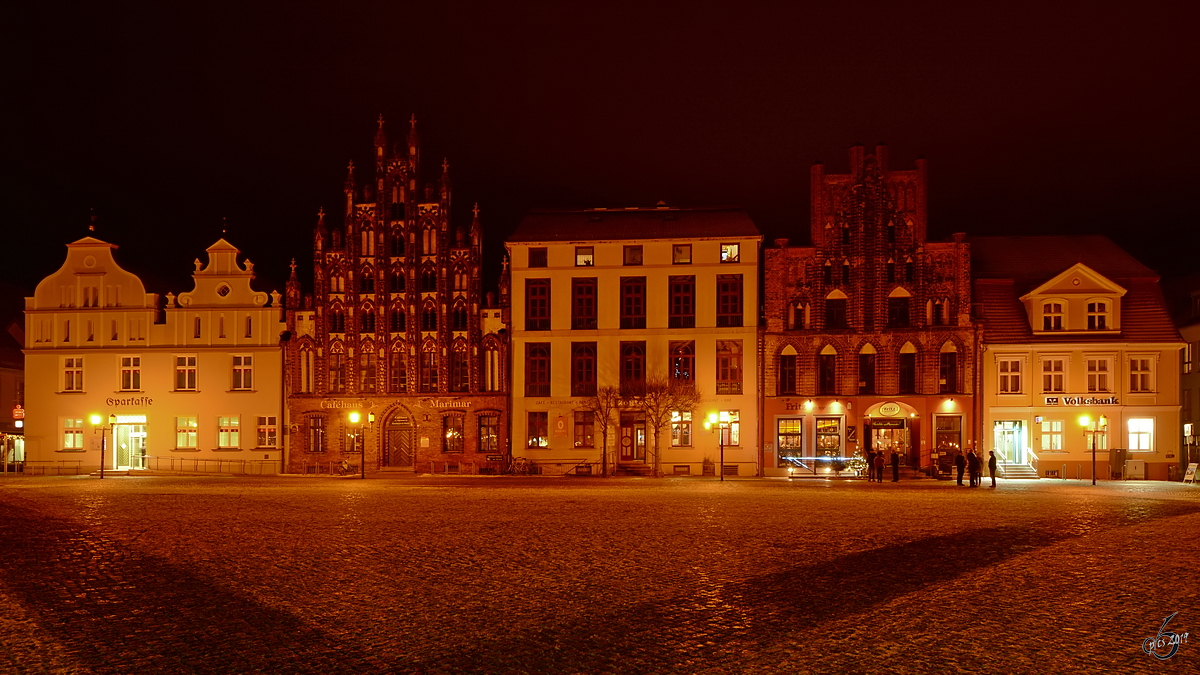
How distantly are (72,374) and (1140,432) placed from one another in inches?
2191

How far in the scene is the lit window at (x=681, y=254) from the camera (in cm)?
5897

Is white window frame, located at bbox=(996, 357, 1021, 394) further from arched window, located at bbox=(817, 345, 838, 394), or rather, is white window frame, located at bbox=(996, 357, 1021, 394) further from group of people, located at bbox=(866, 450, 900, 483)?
group of people, located at bbox=(866, 450, 900, 483)

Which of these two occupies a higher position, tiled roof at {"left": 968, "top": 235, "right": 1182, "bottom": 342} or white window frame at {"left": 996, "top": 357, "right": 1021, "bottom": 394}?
tiled roof at {"left": 968, "top": 235, "right": 1182, "bottom": 342}

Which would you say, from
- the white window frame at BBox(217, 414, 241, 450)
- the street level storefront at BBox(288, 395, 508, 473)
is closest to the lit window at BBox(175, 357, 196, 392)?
the white window frame at BBox(217, 414, 241, 450)

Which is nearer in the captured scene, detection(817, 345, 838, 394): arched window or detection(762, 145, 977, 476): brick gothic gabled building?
detection(762, 145, 977, 476): brick gothic gabled building

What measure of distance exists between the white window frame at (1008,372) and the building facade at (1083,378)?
0.05 metres

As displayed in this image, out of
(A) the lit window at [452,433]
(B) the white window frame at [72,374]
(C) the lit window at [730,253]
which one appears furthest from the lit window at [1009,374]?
(B) the white window frame at [72,374]

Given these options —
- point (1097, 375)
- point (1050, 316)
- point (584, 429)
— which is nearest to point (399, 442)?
point (584, 429)

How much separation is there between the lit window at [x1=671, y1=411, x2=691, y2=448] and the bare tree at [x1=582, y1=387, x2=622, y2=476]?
10.4 ft

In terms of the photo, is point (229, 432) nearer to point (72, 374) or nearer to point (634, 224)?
point (72, 374)

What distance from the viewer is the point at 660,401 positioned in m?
55.6

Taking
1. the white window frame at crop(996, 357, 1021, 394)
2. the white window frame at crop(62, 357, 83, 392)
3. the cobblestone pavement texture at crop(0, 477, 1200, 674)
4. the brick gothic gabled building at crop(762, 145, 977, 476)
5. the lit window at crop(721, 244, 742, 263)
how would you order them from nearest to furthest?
the cobblestone pavement texture at crop(0, 477, 1200, 674) → the white window frame at crop(996, 357, 1021, 394) → the brick gothic gabled building at crop(762, 145, 977, 476) → the lit window at crop(721, 244, 742, 263) → the white window frame at crop(62, 357, 83, 392)

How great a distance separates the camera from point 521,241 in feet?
194

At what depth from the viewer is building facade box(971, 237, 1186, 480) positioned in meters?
56.0
